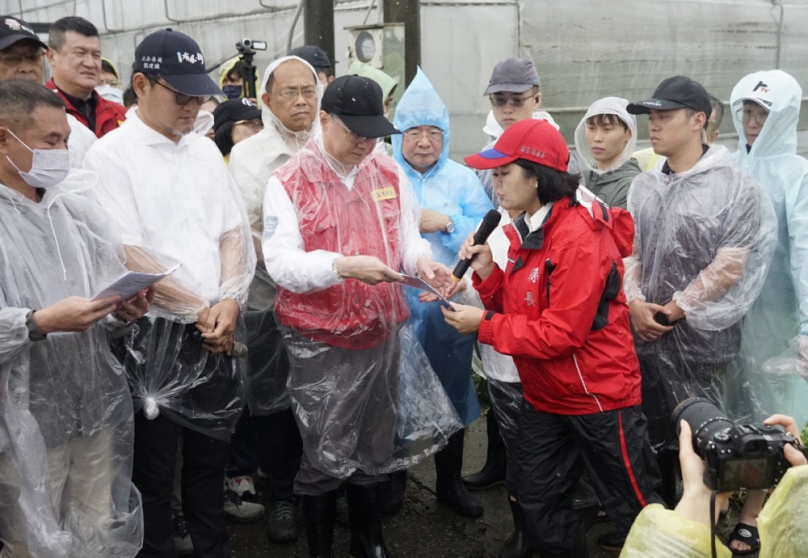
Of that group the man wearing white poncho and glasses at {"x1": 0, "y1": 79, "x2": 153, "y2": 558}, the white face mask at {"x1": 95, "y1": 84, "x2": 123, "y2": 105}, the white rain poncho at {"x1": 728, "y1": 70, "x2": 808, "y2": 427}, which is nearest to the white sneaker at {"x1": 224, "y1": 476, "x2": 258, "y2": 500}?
the man wearing white poncho and glasses at {"x1": 0, "y1": 79, "x2": 153, "y2": 558}

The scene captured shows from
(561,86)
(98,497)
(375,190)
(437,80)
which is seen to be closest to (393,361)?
(375,190)

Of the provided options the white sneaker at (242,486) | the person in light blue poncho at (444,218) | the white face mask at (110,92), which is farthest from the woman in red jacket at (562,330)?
the white face mask at (110,92)

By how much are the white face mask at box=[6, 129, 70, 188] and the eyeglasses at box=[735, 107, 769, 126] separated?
295 centimetres

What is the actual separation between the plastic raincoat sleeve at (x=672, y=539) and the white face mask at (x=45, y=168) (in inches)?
76.9

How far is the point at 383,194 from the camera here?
10.3ft

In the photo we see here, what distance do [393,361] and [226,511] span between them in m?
1.24

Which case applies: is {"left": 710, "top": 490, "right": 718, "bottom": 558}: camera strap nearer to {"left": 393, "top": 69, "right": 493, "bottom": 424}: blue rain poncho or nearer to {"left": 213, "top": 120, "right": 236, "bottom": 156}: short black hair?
{"left": 393, "top": 69, "right": 493, "bottom": 424}: blue rain poncho

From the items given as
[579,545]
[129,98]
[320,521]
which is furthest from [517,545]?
[129,98]

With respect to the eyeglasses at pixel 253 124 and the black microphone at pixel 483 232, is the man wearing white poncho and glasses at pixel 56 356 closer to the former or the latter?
the black microphone at pixel 483 232

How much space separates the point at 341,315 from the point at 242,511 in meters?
1.29

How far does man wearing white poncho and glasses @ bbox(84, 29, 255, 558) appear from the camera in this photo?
275cm

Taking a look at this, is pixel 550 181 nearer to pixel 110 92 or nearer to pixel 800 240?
pixel 800 240

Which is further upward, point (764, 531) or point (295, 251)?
point (295, 251)

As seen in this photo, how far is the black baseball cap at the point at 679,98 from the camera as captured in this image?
3260 millimetres
